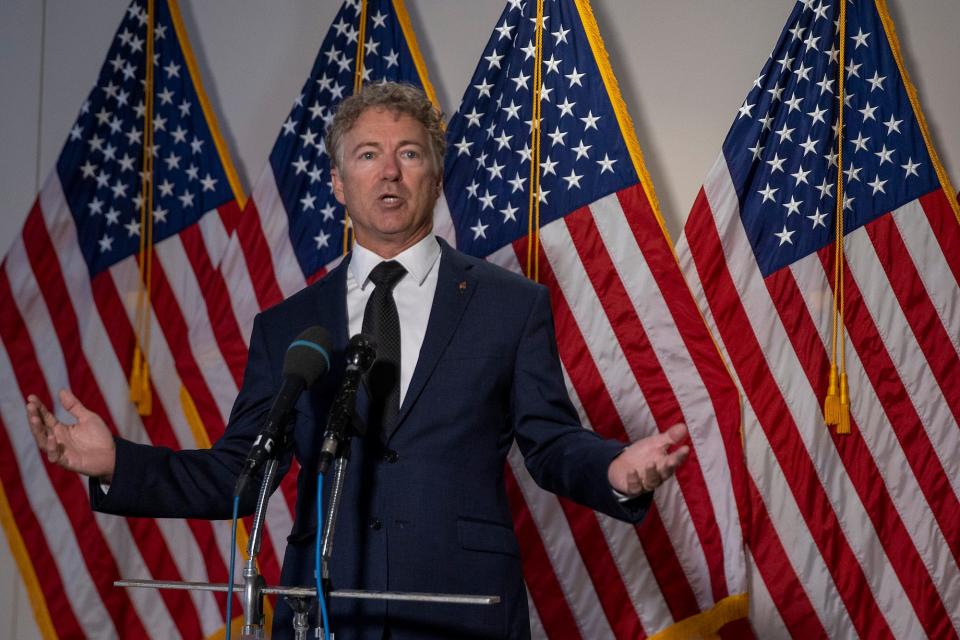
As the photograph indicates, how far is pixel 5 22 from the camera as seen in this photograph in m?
4.07

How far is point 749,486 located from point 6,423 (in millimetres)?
2289

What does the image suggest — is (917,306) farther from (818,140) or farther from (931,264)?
(818,140)

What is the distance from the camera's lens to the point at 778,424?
3074mm

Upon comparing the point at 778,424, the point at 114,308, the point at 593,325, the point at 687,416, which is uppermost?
the point at 114,308

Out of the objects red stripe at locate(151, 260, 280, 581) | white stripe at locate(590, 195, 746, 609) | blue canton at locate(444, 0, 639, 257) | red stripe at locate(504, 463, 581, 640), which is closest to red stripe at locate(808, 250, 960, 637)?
white stripe at locate(590, 195, 746, 609)

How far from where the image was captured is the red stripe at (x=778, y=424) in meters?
3.02

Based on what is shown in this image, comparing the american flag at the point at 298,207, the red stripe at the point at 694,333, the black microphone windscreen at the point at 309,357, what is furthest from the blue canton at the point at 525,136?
the black microphone windscreen at the point at 309,357

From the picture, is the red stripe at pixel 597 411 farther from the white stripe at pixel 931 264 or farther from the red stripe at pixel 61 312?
the red stripe at pixel 61 312

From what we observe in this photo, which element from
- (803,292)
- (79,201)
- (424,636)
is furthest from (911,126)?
(79,201)

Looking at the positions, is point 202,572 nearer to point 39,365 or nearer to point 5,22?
point 39,365

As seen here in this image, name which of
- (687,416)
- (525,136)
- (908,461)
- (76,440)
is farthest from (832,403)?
(76,440)

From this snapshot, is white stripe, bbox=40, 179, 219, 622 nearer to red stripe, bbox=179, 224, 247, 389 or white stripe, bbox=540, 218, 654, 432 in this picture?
red stripe, bbox=179, 224, 247, 389

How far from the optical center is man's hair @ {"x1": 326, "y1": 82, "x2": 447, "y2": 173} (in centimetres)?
209

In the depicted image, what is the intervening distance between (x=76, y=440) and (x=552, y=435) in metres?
0.75
